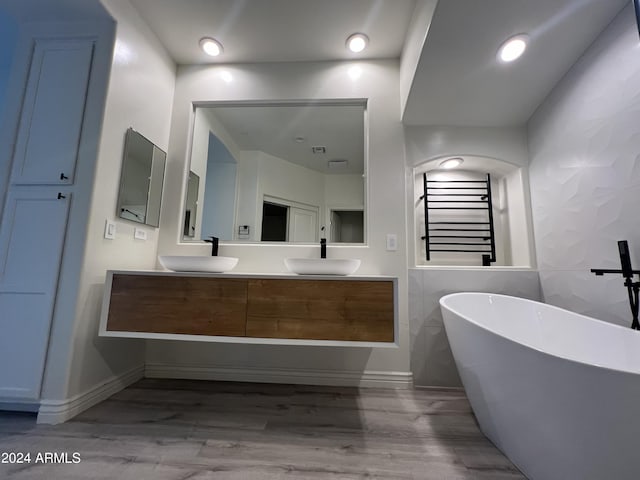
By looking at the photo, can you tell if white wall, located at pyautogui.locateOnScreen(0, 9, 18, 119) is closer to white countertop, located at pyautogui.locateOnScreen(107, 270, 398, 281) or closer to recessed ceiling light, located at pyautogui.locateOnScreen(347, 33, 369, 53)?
white countertop, located at pyautogui.locateOnScreen(107, 270, 398, 281)

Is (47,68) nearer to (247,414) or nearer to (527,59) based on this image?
(247,414)

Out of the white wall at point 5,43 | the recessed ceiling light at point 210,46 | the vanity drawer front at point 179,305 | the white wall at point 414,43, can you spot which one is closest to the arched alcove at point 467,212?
the white wall at point 414,43

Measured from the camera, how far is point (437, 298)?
6.63ft

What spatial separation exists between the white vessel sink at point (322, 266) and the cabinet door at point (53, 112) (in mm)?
1420

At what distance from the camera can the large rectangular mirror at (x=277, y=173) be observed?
7.13 feet

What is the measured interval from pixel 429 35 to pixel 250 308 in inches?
71.8

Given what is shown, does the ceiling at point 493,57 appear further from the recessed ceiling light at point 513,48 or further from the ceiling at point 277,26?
the ceiling at point 277,26

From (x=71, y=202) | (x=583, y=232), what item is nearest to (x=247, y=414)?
(x=71, y=202)

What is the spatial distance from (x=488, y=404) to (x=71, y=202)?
7.97 ft

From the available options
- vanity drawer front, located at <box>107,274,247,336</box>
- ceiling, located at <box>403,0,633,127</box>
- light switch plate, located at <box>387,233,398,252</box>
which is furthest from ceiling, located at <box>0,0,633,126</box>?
vanity drawer front, located at <box>107,274,247,336</box>

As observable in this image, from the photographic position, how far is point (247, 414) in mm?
1536

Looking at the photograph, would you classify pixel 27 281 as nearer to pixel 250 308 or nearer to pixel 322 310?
pixel 250 308

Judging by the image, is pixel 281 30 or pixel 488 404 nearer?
pixel 488 404

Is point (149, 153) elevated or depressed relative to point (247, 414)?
elevated
